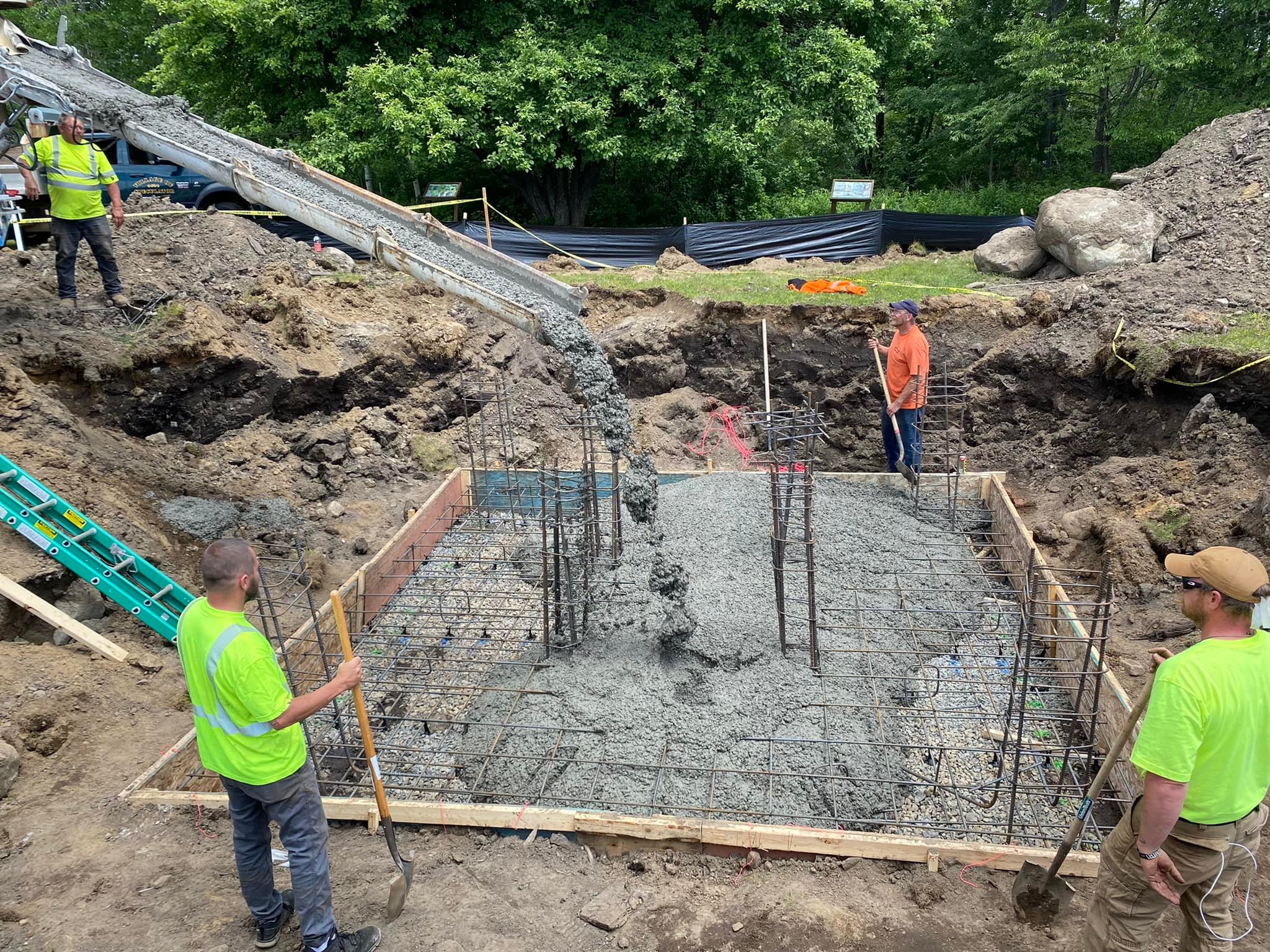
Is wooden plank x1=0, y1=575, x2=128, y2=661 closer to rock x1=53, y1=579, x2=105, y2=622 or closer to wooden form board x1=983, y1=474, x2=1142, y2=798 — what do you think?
rock x1=53, y1=579, x2=105, y2=622

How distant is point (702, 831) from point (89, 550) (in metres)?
4.30

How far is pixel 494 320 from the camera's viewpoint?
9.61 meters

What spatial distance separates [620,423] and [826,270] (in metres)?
5.57

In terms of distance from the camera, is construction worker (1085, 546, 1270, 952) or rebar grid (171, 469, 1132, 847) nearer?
construction worker (1085, 546, 1270, 952)

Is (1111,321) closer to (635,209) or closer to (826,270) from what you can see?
(826,270)

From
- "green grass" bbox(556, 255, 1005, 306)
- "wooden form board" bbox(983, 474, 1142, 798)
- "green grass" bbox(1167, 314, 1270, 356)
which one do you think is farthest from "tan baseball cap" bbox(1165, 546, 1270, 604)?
"green grass" bbox(556, 255, 1005, 306)

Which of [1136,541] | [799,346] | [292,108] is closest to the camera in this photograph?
[1136,541]

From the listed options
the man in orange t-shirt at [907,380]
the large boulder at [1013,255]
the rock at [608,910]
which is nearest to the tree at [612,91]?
the large boulder at [1013,255]

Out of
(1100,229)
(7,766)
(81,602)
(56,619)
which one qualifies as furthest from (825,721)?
(1100,229)

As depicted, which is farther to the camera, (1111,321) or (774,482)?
(1111,321)

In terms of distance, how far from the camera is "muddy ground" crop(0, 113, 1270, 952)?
11.5 ft

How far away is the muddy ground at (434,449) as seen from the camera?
350cm

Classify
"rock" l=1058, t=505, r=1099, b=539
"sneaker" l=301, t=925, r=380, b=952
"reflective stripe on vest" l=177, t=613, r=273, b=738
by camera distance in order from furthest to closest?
"rock" l=1058, t=505, r=1099, b=539 < "sneaker" l=301, t=925, r=380, b=952 < "reflective stripe on vest" l=177, t=613, r=273, b=738

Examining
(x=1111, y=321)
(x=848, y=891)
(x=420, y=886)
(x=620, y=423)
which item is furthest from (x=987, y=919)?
(x=1111, y=321)
